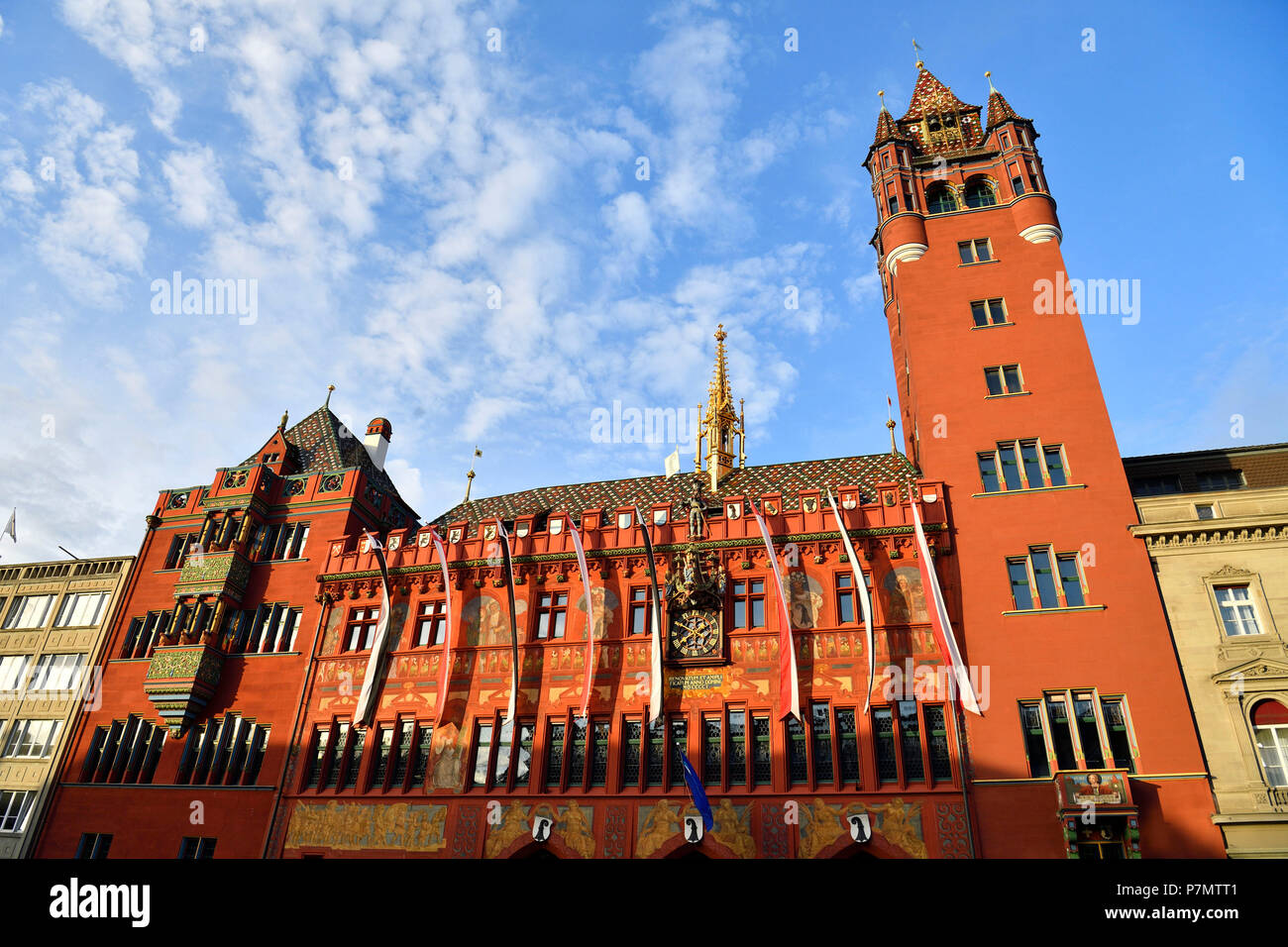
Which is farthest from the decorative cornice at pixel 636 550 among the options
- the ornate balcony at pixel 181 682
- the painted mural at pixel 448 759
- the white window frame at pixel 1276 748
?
the white window frame at pixel 1276 748

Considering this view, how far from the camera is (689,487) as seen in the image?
3566 centimetres

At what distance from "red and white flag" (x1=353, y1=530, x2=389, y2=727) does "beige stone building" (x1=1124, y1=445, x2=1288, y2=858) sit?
26570 millimetres

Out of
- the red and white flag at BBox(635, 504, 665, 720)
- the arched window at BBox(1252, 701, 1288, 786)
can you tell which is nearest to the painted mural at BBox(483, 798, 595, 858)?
the red and white flag at BBox(635, 504, 665, 720)

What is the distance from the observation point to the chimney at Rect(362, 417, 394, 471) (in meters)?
41.9

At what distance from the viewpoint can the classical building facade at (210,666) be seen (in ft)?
97.9

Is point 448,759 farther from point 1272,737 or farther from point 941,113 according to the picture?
point 941,113

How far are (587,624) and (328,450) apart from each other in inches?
720

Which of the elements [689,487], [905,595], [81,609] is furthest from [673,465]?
[81,609]

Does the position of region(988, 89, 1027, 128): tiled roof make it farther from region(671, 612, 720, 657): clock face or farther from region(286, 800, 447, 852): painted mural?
region(286, 800, 447, 852): painted mural

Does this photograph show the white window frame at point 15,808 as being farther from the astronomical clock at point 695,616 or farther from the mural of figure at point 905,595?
the mural of figure at point 905,595

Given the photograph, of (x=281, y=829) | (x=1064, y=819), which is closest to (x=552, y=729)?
(x=281, y=829)

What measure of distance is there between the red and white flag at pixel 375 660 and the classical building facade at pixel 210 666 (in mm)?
3318
